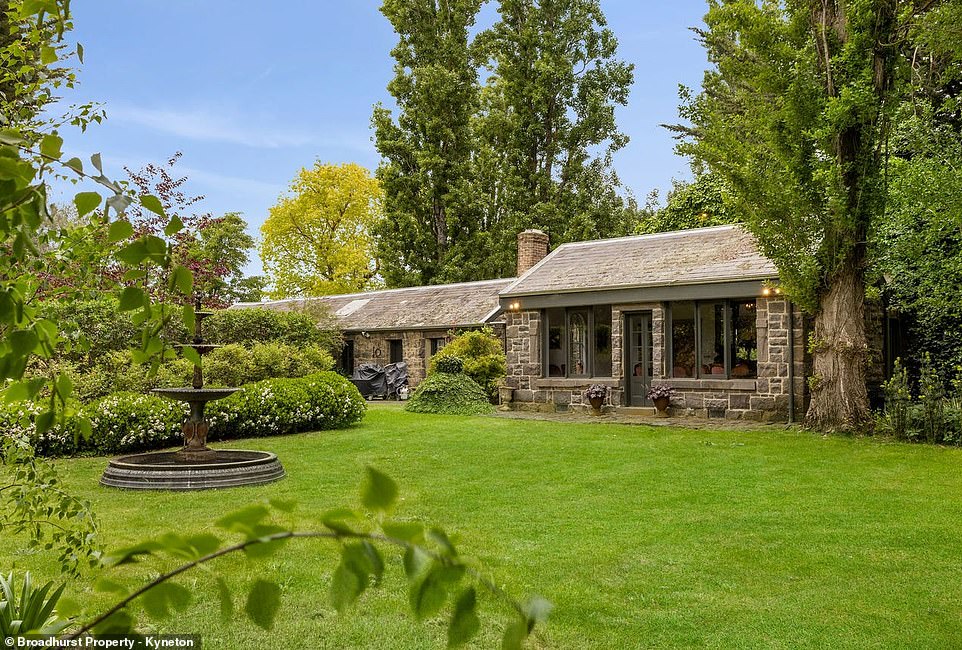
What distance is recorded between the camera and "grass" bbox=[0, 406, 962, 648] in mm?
4359

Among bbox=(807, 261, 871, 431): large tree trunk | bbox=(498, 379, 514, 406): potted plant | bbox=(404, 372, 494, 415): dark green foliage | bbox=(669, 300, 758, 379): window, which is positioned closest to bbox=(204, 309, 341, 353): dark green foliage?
bbox=(404, 372, 494, 415): dark green foliage

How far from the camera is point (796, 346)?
15078mm

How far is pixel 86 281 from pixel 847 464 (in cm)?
997

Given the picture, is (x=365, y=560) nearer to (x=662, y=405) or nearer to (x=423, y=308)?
(x=662, y=405)

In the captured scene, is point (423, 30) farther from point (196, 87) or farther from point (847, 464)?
point (847, 464)

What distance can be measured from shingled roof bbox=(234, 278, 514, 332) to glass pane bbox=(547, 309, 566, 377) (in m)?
2.66

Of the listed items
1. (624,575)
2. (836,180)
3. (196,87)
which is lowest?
(624,575)

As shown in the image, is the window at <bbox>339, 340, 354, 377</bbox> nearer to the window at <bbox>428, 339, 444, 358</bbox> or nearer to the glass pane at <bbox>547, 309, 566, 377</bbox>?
the window at <bbox>428, 339, 444, 358</bbox>

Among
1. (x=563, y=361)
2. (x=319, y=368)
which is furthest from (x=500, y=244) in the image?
(x=319, y=368)

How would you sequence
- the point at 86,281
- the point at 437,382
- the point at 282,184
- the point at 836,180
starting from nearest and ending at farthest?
the point at 86,281, the point at 836,180, the point at 437,382, the point at 282,184

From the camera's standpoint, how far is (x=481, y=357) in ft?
68.1

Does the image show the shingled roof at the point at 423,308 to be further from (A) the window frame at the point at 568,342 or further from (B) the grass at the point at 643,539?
(B) the grass at the point at 643,539

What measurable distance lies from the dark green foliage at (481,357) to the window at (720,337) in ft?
17.5

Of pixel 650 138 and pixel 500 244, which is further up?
pixel 650 138
